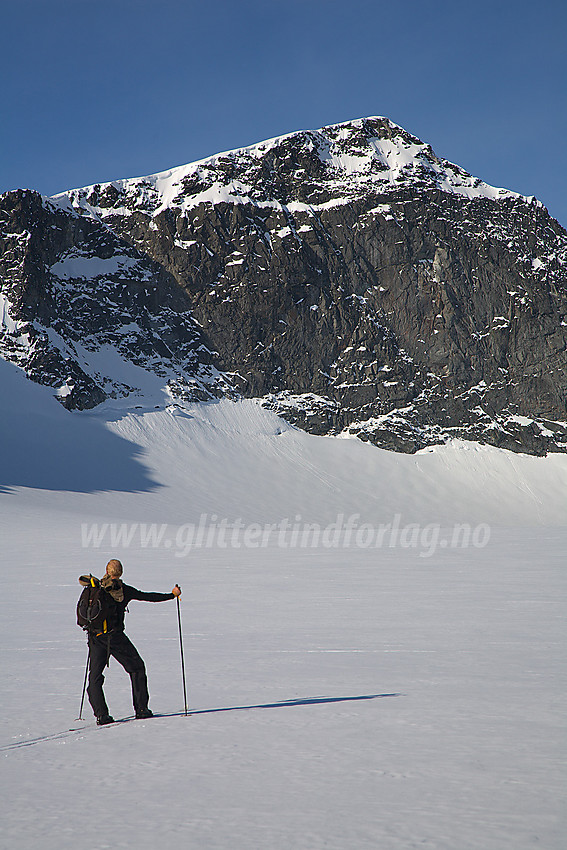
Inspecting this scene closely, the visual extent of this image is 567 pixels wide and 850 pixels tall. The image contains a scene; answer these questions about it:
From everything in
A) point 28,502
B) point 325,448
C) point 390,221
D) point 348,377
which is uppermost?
point 390,221

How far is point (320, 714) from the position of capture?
5.73m

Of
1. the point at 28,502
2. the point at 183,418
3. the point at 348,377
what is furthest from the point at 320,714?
the point at 348,377

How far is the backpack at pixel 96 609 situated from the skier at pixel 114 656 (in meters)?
0.03

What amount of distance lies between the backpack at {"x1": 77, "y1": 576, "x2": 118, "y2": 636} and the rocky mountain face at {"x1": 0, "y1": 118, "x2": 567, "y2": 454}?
79.5 meters

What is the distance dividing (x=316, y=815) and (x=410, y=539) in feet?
85.1

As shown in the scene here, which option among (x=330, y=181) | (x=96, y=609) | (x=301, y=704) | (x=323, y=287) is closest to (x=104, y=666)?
(x=96, y=609)

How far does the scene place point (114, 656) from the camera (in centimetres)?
607

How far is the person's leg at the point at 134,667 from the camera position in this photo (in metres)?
5.95

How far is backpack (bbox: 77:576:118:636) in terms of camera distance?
5957mm

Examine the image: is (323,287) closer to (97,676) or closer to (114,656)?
(114,656)

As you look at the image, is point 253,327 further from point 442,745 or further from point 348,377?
point 442,745

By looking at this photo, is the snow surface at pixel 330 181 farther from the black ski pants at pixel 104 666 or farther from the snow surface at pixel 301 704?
the black ski pants at pixel 104 666

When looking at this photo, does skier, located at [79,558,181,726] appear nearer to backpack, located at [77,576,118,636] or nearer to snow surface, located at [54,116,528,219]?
backpack, located at [77,576,118,636]

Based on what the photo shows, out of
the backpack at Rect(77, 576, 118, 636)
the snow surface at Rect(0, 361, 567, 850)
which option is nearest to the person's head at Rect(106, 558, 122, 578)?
the backpack at Rect(77, 576, 118, 636)
